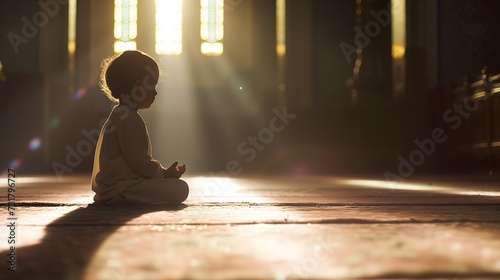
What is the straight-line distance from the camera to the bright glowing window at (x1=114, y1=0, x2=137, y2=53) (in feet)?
36.0

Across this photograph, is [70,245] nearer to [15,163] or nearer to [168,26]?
[15,163]

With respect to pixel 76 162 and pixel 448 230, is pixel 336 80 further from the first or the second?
pixel 448 230

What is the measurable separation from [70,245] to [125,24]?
10311mm

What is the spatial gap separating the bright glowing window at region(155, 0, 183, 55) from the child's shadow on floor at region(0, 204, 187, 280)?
362 inches

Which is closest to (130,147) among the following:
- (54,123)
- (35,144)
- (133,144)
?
(133,144)

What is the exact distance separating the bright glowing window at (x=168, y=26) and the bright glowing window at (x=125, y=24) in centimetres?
46

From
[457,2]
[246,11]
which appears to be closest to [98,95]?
[246,11]

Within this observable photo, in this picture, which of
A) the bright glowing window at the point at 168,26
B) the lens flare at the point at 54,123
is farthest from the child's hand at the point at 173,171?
the bright glowing window at the point at 168,26

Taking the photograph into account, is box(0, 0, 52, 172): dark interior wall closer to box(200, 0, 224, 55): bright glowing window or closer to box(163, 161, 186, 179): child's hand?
box(200, 0, 224, 55): bright glowing window

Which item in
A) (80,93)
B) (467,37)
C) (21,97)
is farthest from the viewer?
(80,93)

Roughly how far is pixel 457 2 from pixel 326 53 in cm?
282

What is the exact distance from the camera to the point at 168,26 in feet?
35.8

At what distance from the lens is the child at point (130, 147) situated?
2215 millimetres

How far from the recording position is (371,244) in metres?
1.13
